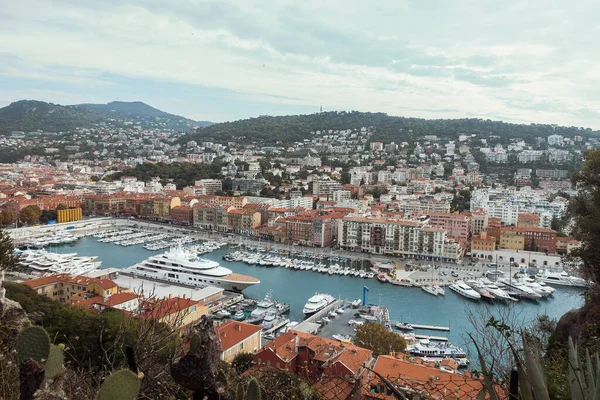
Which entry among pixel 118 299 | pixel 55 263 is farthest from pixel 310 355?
pixel 55 263

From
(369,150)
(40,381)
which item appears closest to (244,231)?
(40,381)

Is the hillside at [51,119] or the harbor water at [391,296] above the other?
the hillside at [51,119]

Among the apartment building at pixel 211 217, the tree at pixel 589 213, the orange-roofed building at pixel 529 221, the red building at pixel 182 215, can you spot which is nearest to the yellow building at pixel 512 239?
the orange-roofed building at pixel 529 221

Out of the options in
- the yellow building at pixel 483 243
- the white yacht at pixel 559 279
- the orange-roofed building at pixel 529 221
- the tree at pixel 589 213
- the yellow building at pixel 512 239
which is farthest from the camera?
the orange-roofed building at pixel 529 221

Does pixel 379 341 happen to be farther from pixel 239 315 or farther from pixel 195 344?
pixel 195 344

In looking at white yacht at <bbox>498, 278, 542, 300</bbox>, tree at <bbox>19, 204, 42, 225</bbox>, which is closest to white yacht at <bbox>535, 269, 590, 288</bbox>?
white yacht at <bbox>498, 278, 542, 300</bbox>

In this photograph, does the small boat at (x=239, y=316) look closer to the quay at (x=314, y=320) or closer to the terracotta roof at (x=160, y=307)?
the quay at (x=314, y=320)

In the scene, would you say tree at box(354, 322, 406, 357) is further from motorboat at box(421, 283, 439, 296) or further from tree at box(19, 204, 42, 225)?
tree at box(19, 204, 42, 225)
